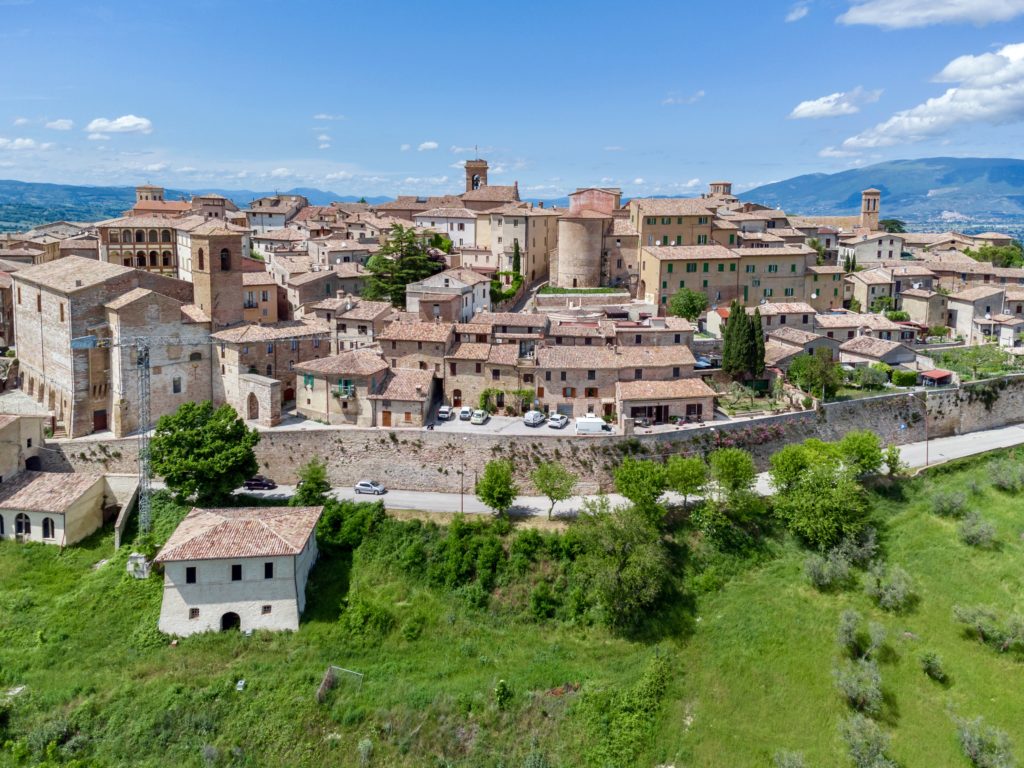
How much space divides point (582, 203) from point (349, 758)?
51885 mm

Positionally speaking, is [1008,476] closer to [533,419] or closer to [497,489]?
[533,419]

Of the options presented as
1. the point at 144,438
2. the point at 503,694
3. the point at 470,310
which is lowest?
the point at 503,694

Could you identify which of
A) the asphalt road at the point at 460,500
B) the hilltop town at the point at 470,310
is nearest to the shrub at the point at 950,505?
the asphalt road at the point at 460,500

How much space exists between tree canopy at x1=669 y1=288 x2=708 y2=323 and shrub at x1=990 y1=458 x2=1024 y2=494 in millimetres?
19832

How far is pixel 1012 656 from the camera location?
31.1 metres

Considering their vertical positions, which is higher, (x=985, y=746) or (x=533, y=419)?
(x=533, y=419)

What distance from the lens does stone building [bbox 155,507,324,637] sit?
104 feet

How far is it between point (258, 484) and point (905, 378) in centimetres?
3808

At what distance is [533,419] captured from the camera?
41.9 m

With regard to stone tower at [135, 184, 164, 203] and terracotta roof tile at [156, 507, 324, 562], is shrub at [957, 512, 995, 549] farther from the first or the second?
stone tower at [135, 184, 164, 203]

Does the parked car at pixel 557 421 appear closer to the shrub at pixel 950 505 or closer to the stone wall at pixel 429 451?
the stone wall at pixel 429 451

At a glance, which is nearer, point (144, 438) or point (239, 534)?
point (239, 534)

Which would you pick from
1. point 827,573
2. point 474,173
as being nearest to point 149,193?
point 474,173

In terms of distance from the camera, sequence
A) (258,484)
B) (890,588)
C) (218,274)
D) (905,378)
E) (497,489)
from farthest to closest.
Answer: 1. (905,378)
2. (218,274)
3. (258,484)
4. (497,489)
5. (890,588)
